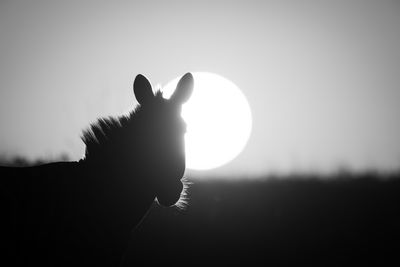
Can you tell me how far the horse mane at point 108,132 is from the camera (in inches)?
158

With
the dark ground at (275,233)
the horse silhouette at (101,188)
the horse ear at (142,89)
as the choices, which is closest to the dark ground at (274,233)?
the dark ground at (275,233)

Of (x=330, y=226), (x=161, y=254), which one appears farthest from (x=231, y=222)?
(x=161, y=254)

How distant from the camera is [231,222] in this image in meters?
13.6

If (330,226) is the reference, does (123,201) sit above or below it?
above

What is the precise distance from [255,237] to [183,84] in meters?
8.07

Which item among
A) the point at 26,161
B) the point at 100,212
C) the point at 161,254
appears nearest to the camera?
the point at 100,212

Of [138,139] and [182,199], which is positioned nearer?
[138,139]

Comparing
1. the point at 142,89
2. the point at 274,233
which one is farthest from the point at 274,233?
the point at 142,89

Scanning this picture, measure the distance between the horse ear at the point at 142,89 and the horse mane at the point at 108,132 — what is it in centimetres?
16

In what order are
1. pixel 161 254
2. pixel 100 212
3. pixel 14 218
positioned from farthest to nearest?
1. pixel 161 254
2. pixel 100 212
3. pixel 14 218

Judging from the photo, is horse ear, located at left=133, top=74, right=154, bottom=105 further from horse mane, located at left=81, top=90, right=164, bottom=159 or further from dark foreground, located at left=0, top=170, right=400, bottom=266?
dark foreground, located at left=0, top=170, right=400, bottom=266

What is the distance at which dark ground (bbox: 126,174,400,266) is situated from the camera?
31.1 feet

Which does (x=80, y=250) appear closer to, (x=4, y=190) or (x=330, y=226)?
(x=4, y=190)

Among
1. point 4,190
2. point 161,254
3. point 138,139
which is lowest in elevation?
point 161,254
